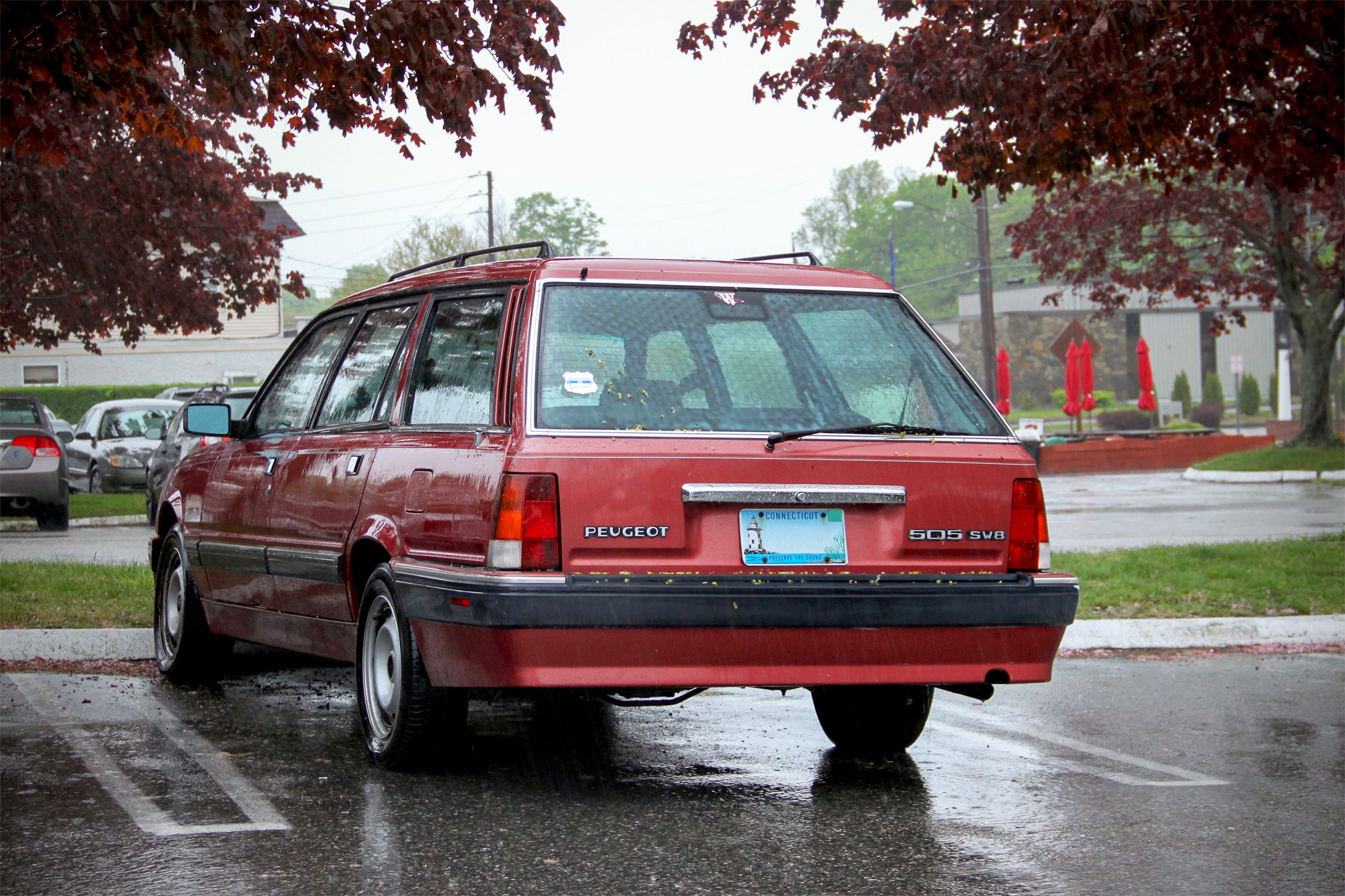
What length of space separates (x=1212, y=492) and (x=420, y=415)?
20794mm

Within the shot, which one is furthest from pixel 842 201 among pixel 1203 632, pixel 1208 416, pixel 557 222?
pixel 1203 632

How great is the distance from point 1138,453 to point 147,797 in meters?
30.1

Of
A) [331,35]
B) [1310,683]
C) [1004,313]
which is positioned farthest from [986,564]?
[1004,313]

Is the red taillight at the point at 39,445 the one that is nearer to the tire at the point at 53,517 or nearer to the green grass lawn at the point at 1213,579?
the tire at the point at 53,517

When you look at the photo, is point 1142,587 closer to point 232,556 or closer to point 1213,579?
point 1213,579

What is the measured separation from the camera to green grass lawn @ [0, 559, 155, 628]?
847 cm

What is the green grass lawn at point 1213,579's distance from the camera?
9.98 metres

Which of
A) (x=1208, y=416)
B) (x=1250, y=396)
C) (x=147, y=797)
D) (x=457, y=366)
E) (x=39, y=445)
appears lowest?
(x=147, y=797)

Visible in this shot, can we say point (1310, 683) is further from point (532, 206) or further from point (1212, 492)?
point (532, 206)

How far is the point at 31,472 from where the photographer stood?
1666cm

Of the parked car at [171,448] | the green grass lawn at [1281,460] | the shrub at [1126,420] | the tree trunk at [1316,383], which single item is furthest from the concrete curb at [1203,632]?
the shrub at [1126,420]

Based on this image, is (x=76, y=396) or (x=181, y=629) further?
(x=76, y=396)

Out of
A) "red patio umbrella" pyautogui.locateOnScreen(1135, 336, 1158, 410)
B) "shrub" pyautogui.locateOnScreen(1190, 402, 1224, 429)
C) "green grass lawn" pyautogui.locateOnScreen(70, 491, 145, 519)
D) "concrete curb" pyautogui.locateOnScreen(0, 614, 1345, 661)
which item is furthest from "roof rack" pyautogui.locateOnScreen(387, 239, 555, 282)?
"shrub" pyautogui.locateOnScreen(1190, 402, 1224, 429)

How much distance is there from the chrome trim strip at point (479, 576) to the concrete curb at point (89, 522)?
1493 cm
